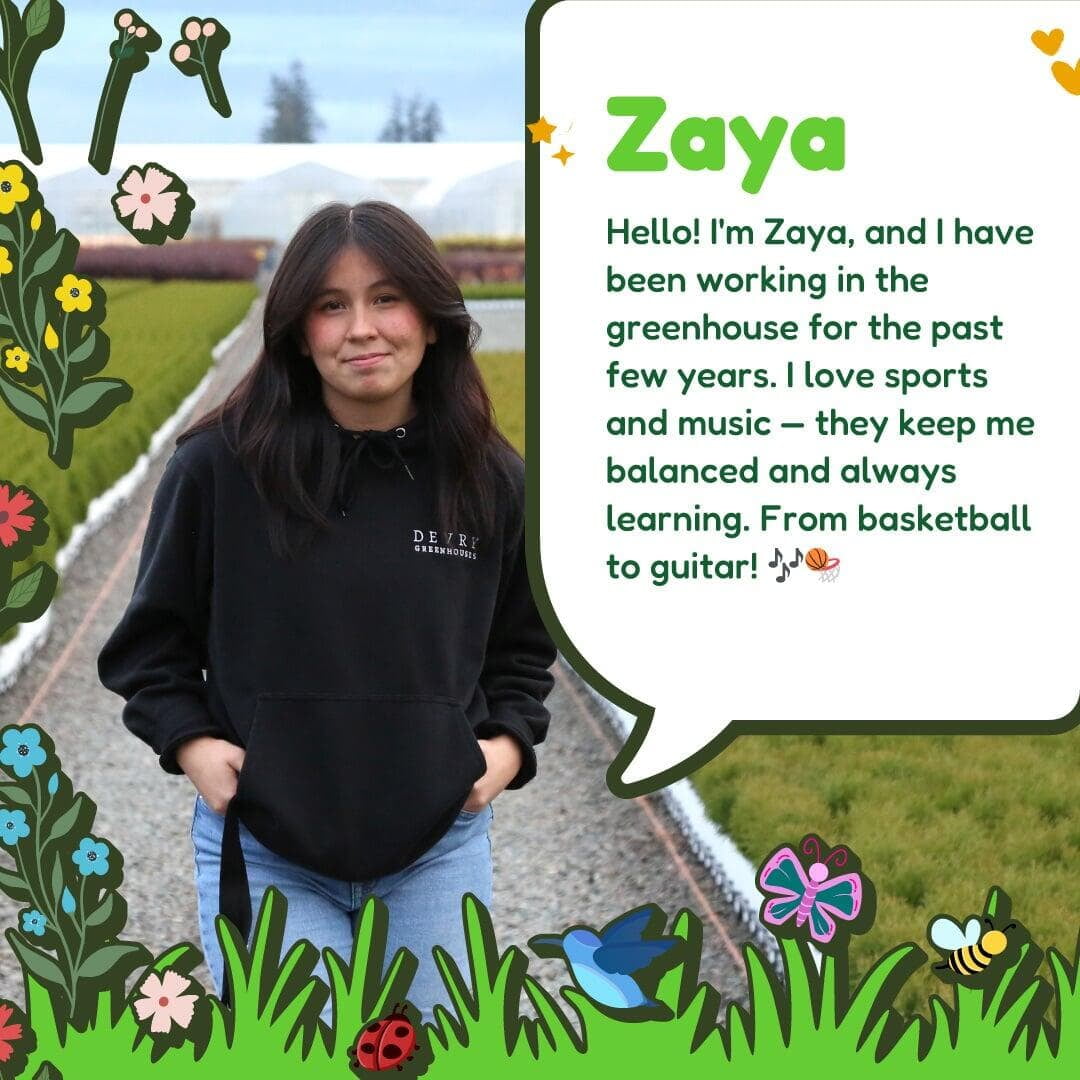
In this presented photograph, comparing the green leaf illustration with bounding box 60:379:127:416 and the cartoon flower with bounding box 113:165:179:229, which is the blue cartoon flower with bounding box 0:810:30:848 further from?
the cartoon flower with bounding box 113:165:179:229

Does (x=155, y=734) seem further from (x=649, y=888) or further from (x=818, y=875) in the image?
(x=649, y=888)

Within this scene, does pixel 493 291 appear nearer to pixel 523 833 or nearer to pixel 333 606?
pixel 523 833

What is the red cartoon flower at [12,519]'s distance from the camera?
106 inches

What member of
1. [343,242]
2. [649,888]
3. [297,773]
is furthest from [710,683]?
[649,888]

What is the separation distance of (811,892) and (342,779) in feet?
2.99

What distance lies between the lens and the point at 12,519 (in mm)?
2703

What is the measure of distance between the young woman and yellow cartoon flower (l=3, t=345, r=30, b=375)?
1.84 ft

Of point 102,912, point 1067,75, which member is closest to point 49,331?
point 102,912

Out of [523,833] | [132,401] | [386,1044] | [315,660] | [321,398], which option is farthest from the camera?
[132,401]

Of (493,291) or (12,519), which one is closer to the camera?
(12,519)

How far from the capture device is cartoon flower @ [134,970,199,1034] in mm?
2738

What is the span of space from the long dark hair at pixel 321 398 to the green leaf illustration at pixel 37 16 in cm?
77

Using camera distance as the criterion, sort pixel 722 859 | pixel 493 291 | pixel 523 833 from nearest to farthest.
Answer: pixel 722 859
pixel 523 833
pixel 493 291

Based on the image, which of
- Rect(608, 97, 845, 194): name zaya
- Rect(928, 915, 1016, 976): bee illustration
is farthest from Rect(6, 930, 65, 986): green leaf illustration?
Rect(608, 97, 845, 194): name zaya
